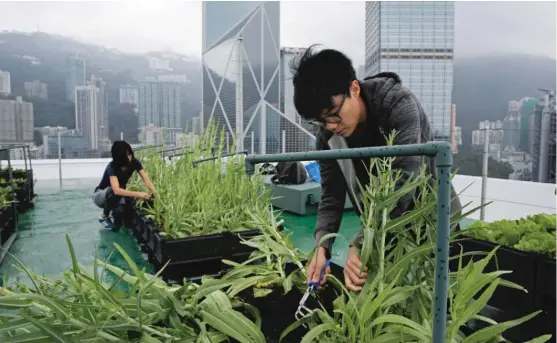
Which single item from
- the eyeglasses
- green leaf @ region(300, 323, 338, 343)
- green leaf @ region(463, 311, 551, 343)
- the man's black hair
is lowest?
green leaf @ region(300, 323, 338, 343)

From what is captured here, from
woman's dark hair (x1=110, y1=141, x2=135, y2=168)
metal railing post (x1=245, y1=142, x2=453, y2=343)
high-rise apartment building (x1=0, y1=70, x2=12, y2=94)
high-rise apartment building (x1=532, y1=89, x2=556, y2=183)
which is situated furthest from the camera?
Result: high-rise apartment building (x1=0, y1=70, x2=12, y2=94)

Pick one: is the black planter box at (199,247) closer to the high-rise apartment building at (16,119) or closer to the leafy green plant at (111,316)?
the leafy green plant at (111,316)

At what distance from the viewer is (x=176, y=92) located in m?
8.50

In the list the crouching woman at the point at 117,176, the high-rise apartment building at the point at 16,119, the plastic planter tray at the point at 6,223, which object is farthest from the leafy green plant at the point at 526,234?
the high-rise apartment building at the point at 16,119

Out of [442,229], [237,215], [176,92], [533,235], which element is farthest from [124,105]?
[442,229]

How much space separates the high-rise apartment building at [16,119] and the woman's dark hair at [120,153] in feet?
18.6

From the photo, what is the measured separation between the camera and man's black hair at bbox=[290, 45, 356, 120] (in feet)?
3.38

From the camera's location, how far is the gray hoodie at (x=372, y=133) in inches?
44.9

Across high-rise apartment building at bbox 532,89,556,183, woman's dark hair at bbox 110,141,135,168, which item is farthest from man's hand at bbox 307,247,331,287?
high-rise apartment building at bbox 532,89,556,183

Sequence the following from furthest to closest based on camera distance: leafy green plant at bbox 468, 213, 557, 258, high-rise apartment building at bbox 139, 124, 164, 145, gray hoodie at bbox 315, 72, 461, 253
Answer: high-rise apartment building at bbox 139, 124, 164, 145 → leafy green plant at bbox 468, 213, 557, 258 → gray hoodie at bbox 315, 72, 461, 253

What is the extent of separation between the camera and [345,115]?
1079 millimetres

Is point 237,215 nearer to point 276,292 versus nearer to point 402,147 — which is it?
point 276,292

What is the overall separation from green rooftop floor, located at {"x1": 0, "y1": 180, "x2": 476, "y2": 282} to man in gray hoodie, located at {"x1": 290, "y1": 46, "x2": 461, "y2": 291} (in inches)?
43.3

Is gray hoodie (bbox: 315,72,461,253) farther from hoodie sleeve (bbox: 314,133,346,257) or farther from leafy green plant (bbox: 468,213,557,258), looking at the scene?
leafy green plant (bbox: 468,213,557,258)
